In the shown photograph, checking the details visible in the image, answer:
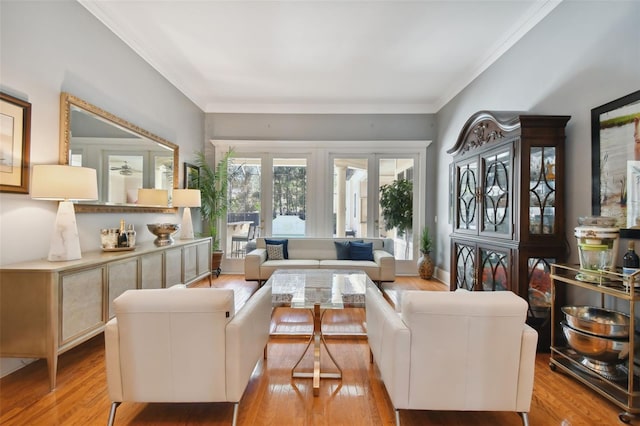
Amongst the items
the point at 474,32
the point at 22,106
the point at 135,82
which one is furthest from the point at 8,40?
the point at 474,32

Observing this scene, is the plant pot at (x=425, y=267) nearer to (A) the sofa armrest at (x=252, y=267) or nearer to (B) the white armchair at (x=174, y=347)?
(A) the sofa armrest at (x=252, y=267)

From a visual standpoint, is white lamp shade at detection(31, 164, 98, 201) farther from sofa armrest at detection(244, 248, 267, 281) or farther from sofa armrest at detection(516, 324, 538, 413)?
sofa armrest at detection(516, 324, 538, 413)

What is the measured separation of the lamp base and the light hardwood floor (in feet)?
2.81

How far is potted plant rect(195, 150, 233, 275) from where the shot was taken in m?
5.09

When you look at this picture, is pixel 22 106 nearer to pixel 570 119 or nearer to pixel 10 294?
pixel 10 294

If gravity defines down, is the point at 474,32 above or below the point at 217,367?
above

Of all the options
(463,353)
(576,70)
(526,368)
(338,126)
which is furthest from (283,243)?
(576,70)

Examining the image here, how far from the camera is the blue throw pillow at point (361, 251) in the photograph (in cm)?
463

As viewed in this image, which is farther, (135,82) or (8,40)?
(135,82)

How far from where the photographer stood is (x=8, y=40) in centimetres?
202

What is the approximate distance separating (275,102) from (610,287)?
4992 mm

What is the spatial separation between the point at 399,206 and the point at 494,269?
8.91 feet

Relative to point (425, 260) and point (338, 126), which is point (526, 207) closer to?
point (425, 260)

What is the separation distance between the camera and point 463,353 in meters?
1.48
